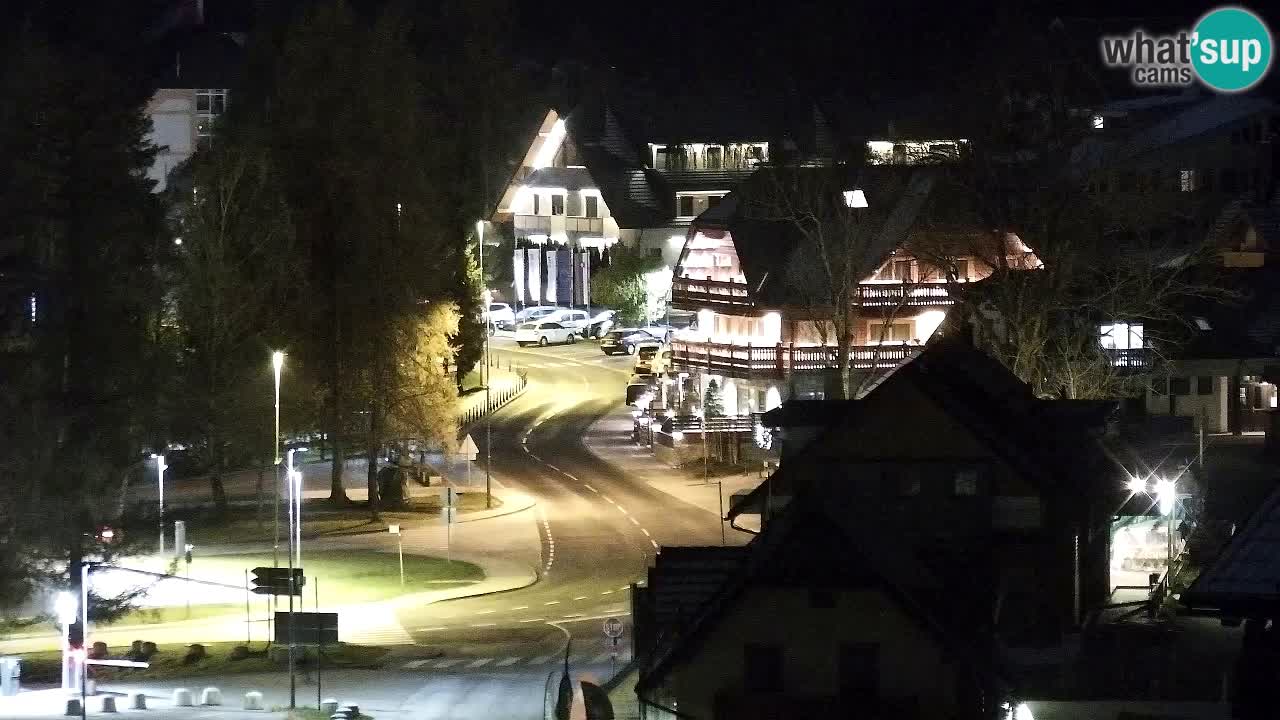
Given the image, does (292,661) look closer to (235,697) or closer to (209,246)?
(235,697)

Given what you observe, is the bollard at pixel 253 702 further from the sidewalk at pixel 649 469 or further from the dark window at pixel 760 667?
the sidewalk at pixel 649 469

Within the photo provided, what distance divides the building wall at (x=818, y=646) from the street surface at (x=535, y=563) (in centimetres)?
1034

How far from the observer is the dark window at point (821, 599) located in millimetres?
29109

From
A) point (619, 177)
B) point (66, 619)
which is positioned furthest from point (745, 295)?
point (66, 619)

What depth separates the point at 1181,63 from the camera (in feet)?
388

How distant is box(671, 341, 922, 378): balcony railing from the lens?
262 ft

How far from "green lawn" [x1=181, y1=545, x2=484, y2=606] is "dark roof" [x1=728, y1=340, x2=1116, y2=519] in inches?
609

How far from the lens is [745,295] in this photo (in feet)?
270

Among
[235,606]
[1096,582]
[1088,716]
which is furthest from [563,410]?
[1088,716]

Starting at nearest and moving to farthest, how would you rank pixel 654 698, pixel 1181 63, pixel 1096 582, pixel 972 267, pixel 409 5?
pixel 654 698
pixel 1096 582
pixel 972 267
pixel 1181 63
pixel 409 5

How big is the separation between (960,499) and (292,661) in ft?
42.5

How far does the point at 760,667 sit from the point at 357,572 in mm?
30265

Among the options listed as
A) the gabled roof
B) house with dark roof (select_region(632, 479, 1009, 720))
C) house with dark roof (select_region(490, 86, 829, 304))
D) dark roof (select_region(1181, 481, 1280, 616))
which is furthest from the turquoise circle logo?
dark roof (select_region(1181, 481, 1280, 616))

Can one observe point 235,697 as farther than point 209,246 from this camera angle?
No
